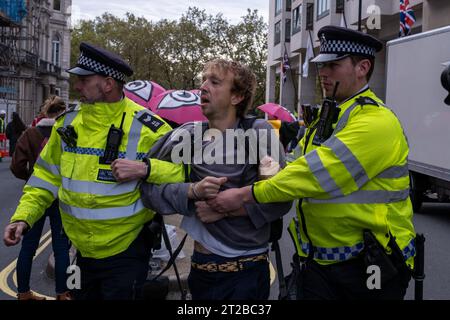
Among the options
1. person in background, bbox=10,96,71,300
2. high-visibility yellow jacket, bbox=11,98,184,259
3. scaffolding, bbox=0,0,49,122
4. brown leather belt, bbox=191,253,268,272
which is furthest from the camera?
scaffolding, bbox=0,0,49,122

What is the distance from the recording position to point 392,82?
482 inches

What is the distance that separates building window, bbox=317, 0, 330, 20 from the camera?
3331 centimetres

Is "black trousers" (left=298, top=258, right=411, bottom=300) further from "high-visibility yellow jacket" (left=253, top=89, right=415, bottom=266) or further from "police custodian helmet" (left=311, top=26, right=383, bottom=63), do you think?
"police custodian helmet" (left=311, top=26, right=383, bottom=63)

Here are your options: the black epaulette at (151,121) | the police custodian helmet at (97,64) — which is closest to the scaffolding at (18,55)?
the police custodian helmet at (97,64)

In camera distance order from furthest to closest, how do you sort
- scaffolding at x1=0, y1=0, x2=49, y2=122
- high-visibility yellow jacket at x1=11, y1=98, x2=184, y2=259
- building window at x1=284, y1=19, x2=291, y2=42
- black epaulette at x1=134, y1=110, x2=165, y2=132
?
building window at x1=284, y1=19, x2=291, y2=42
scaffolding at x1=0, y1=0, x2=49, y2=122
black epaulette at x1=134, y1=110, x2=165, y2=132
high-visibility yellow jacket at x1=11, y1=98, x2=184, y2=259

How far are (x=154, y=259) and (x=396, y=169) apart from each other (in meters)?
3.65

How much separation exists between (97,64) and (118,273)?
1152 mm

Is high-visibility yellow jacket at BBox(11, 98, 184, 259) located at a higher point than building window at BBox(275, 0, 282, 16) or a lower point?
lower

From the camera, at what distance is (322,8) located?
34781 mm

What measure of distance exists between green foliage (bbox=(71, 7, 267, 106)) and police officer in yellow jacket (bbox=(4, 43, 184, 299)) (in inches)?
1663

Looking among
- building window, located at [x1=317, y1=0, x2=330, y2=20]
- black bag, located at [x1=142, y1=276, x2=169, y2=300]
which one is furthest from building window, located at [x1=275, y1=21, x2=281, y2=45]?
black bag, located at [x1=142, y1=276, x2=169, y2=300]

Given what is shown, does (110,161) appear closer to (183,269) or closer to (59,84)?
(183,269)

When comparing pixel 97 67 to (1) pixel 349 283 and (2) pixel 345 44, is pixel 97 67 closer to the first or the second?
(2) pixel 345 44

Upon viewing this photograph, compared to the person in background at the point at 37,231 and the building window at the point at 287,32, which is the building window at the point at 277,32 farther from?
the person in background at the point at 37,231
